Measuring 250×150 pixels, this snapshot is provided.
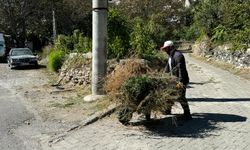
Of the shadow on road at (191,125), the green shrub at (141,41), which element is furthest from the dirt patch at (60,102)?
the green shrub at (141,41)

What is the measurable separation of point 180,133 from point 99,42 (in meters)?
4.67

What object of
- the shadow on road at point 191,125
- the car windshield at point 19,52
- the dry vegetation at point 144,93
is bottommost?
the car windshield at point 19,52

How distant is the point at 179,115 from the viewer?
1062 cm

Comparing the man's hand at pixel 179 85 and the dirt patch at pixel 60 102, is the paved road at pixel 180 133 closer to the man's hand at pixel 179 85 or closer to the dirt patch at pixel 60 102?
the man's hand at pixel 179 85

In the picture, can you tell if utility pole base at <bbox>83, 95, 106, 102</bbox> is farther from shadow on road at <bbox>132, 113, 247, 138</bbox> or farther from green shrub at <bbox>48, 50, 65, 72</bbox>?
green shrub at <bbox>48, 50, 65, 72</bbox>

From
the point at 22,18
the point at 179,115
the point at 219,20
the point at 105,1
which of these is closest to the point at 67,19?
the point at 22,18

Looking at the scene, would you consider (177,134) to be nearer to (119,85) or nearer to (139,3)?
(119,85)

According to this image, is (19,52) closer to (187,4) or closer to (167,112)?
(167,112)

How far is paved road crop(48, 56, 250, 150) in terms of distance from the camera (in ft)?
27.6

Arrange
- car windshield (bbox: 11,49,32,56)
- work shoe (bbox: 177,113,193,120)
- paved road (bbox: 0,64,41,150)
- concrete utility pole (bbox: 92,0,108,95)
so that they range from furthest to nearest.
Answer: car windshield (bbox: 11,49,32,56) < concrete utility pole (bbox: 92,0,108,95) < work shoe (bbox: 177,113,193,120) < paved road (bbox: 0,64,41,150)

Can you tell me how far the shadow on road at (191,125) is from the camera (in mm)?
9227

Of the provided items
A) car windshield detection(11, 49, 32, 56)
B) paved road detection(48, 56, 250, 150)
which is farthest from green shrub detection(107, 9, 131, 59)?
car windshield detection(11, 49, 32, 56)

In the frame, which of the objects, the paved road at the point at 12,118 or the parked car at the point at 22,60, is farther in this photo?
the parked car at the point at 22,60

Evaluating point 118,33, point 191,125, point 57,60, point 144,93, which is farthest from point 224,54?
point 144,93
